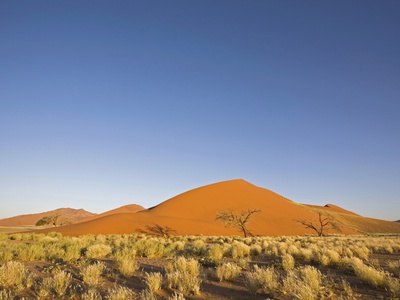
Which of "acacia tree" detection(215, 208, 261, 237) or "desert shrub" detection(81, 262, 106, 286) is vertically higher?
"acacia tree" detection(215, 208, 261, 237)

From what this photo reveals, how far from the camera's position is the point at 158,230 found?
40.5 metres

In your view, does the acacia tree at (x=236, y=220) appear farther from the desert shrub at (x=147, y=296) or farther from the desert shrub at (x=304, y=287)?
the desert shrub at (x=147, y=296)

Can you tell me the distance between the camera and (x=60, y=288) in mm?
6949

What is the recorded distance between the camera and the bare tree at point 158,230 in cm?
3944

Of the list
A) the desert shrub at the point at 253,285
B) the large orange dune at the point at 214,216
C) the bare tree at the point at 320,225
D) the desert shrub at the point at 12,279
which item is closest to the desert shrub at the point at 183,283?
the desert shrub at the point at 253,285

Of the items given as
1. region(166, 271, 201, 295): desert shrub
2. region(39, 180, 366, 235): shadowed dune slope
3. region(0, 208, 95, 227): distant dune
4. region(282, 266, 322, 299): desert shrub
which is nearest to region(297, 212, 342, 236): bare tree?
region(39, 180, 366, 235): shadowed dune slope

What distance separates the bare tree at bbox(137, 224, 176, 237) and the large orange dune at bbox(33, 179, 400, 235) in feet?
2.64

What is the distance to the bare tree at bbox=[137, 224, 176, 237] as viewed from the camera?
3944cm

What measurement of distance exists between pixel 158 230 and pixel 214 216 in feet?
62.1

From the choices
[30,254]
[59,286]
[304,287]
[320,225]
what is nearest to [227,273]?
[304,287]

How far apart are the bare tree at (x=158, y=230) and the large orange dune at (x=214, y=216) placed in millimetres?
806

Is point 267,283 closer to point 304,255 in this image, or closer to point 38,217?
point 304,255

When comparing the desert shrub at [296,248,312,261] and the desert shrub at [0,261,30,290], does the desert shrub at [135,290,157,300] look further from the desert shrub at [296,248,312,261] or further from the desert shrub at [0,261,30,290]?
the desert shrub at [296,248,312,261]

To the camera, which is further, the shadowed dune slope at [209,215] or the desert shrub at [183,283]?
the shadowed dune slope at [209,215]
